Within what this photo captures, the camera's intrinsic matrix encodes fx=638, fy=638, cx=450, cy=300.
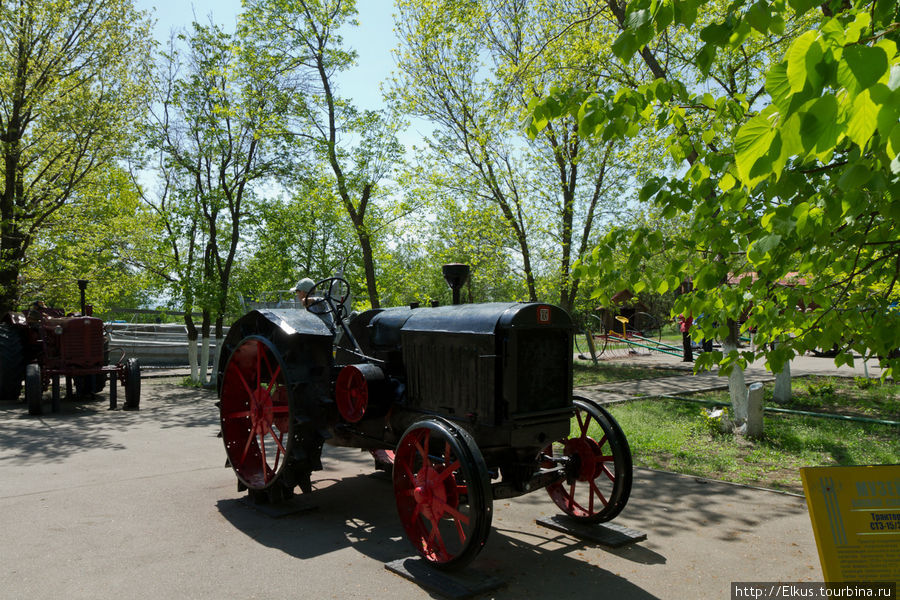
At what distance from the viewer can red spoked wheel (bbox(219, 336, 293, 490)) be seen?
5.11 metres

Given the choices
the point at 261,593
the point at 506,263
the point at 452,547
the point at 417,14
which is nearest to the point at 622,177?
the point at 506,263

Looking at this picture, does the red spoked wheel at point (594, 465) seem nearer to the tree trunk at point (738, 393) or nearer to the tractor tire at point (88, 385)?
the tree trunk at point (738, 393)

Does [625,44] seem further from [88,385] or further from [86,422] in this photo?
[88,385]

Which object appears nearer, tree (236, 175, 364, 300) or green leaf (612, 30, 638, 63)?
green leaf (612, 30, 638, 63)

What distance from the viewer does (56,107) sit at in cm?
1326

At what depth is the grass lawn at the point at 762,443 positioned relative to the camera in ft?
21.1

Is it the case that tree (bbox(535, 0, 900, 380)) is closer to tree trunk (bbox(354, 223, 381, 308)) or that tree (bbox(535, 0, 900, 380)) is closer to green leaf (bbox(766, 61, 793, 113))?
green leaf (bbox(766, 61, 793, 113))

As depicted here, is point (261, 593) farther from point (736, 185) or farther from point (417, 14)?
point (417, 14)

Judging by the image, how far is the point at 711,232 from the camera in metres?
3.49

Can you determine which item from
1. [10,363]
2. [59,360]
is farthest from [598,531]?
[10,363]

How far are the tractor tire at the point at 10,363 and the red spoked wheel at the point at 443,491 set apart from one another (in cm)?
1021

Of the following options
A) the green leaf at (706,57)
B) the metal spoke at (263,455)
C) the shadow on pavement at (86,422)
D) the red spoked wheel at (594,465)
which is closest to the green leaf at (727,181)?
the green leaf at (706,57)

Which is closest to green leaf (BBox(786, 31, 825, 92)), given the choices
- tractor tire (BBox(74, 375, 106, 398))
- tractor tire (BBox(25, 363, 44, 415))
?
tractor tire (BBox(25, 363, 44, 415))

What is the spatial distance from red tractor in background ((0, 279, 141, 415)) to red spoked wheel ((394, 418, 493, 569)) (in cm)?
818
